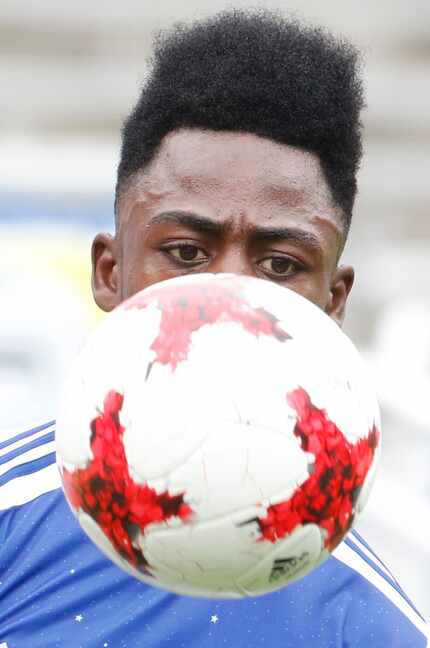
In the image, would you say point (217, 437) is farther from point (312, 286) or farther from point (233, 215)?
point (312, 286)

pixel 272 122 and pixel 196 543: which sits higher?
pixel 272 122

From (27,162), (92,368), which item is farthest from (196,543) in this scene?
(27,162)

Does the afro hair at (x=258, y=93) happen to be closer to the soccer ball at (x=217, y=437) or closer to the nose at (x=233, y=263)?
the nose at (x=233, y=263)

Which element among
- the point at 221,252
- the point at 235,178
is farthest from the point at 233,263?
the point at 235,178

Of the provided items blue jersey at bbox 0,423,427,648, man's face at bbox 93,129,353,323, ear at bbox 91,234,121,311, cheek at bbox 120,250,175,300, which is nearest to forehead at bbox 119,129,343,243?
man's face at bbox 93,129,353,323

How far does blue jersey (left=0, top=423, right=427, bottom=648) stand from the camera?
270 centimetres

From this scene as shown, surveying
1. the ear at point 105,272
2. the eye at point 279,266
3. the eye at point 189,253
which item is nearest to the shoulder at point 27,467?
the ear at point 105,272

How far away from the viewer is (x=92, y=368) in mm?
1970

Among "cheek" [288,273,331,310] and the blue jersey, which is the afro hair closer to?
"cheek" [288,273,331,310]

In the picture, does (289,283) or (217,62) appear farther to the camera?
(217,62)

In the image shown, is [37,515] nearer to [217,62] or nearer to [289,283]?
[289,283]

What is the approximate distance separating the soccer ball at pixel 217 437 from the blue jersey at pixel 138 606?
0.69m

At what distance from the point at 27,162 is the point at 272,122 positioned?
207 inches

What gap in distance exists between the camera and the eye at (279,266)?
277 centimetres
